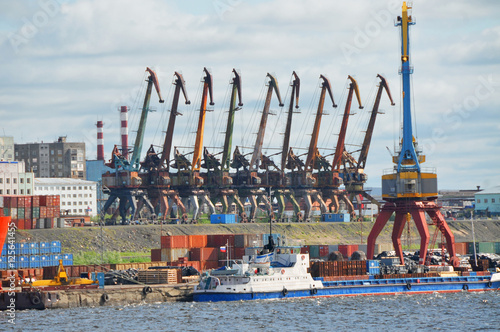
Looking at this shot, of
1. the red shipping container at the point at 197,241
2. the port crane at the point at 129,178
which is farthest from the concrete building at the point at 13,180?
the red shipping container at the point at 197,241

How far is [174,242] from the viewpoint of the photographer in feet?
325

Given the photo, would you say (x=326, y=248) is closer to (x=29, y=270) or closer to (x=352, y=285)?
(x=352, y=285)

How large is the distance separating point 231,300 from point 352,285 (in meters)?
11.5

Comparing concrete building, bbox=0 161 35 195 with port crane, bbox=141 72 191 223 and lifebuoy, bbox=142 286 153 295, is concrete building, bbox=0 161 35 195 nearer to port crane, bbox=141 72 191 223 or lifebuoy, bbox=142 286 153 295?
port crane, bbox=141 72 191 223

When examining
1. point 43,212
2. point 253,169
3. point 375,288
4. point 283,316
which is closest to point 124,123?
point 253,169

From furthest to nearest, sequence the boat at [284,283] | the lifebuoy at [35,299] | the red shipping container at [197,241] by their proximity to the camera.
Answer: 1. the red shipping container at [197,241]
2. the boat at [284,283]
3. the lifebuoy at [35,299]

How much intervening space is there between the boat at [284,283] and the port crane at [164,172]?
65598 mm

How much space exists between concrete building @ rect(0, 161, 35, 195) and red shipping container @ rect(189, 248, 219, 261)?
7818 centimetres

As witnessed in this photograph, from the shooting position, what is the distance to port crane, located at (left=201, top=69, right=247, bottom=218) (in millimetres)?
149625

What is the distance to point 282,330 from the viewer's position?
202 ft

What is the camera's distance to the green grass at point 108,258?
10544 centimetres

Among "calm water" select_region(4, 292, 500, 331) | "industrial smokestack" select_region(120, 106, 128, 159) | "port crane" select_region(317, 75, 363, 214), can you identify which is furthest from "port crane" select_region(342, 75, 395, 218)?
"calm water" select_region(4, 292, 500, 331)

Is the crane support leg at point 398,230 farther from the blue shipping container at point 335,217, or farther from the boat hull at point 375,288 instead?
the blue shipping container at point 335,217

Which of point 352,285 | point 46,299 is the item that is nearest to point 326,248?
point 352,285
